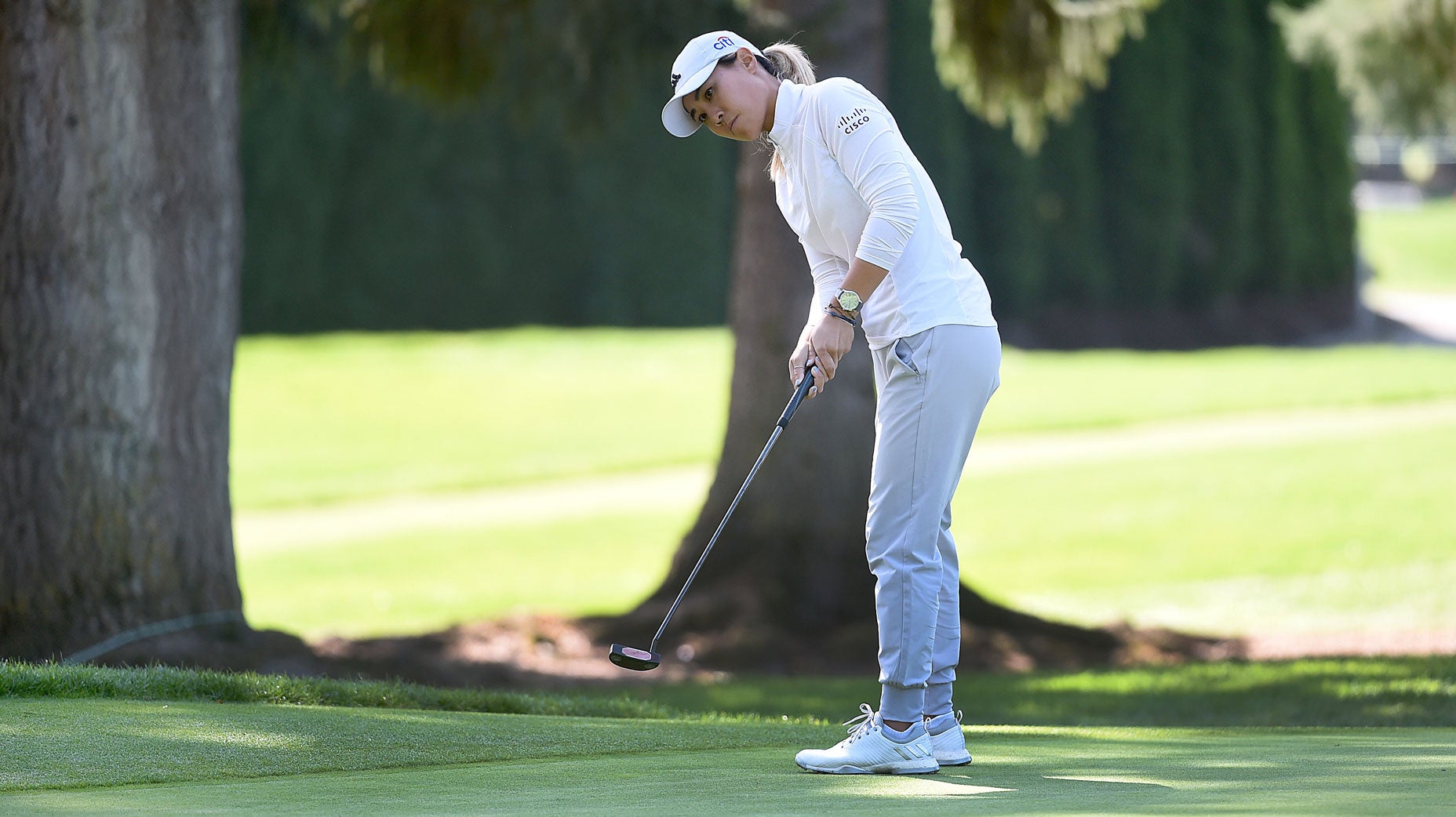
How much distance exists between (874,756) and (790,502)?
5.84 metres

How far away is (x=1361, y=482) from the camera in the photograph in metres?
16.8

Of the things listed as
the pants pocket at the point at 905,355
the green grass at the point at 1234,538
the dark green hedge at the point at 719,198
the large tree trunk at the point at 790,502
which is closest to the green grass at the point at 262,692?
the pants pocket at the point at 905,355

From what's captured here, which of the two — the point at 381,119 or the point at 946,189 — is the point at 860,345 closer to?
the point at 381,119

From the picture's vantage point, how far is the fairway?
347cm

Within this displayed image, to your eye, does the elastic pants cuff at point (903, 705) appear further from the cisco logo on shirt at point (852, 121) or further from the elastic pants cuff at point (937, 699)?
the cisco logo on shirt at point (852, 121)

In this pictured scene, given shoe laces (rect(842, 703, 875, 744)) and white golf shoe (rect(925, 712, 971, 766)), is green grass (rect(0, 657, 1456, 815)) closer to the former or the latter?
white golf shoe (rect(925, 712, 971, 766))

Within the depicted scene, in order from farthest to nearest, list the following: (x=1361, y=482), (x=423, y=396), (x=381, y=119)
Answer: (x=381, y=119)
(x=423, y=396)
(x=1361, y=482)

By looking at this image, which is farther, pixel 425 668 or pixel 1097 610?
pixel 1097 610

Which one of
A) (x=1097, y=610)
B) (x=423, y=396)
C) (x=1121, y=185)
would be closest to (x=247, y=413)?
(x=423, y=396)

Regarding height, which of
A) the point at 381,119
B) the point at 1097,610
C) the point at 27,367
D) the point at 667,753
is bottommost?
the point at 1097,610

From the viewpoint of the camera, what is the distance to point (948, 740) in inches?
173

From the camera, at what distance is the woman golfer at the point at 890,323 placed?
4.14m

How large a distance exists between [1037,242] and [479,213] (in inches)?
370

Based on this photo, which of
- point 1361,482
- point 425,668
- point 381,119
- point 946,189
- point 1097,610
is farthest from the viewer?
point 946,189
